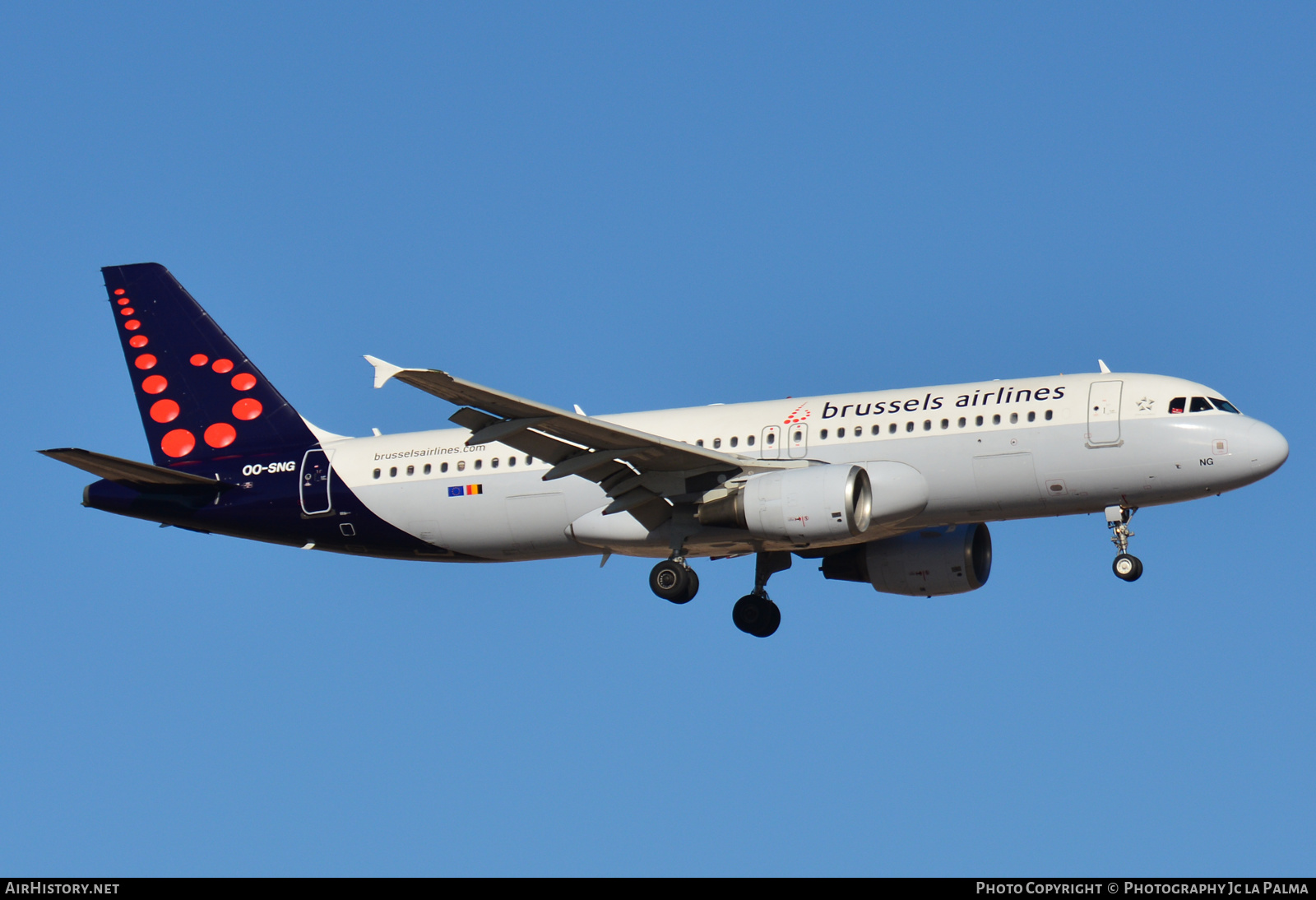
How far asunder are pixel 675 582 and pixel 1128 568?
9.06 m

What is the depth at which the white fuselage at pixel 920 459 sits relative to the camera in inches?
1280

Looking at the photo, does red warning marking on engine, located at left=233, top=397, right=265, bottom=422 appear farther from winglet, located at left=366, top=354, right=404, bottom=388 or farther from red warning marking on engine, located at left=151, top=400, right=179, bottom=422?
winglet, located at left=366, top=354, right=404, bottom=388

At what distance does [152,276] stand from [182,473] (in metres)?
7.14

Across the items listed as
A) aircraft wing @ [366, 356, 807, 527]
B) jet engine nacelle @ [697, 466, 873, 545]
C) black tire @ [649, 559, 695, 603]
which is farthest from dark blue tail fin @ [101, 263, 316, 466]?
jet engine nacelle @ [697, 466, 873, 545]

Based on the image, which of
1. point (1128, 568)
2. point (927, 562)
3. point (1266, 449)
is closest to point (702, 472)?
point (927, 562)

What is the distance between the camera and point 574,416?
31.5 m

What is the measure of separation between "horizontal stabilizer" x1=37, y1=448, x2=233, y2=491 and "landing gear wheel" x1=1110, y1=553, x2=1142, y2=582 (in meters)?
19.7

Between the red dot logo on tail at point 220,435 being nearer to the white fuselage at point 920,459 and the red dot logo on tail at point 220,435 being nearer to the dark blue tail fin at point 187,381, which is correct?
the dark blue tail fin at point 187,381

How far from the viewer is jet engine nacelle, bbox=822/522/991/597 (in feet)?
122

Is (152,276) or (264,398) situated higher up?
(152,276)
